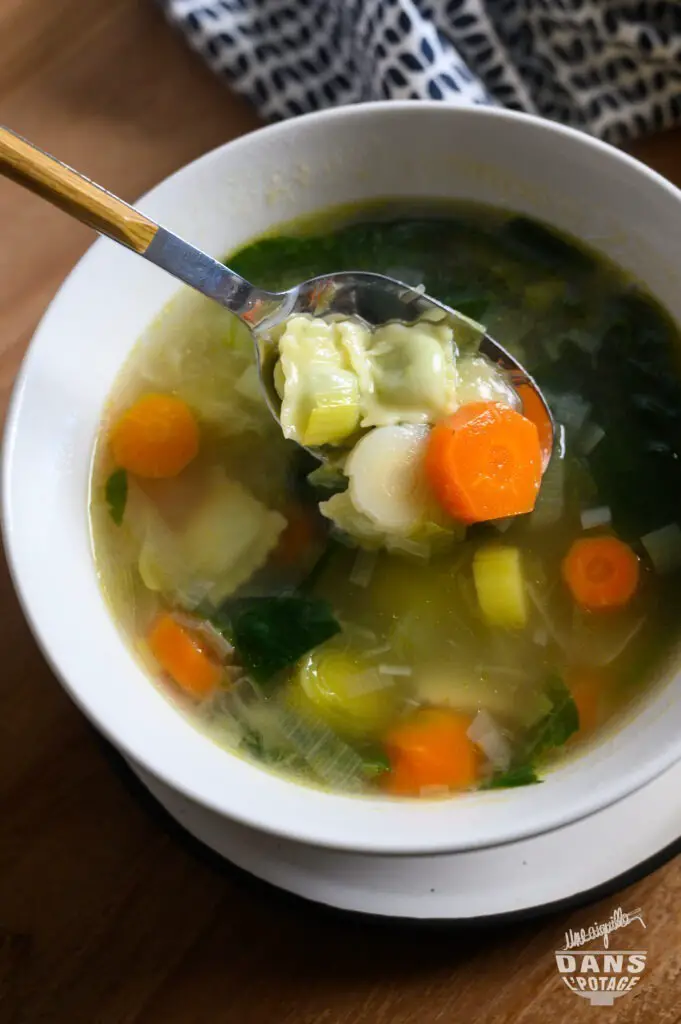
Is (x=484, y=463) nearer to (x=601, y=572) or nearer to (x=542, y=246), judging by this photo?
(x=601, y=572)

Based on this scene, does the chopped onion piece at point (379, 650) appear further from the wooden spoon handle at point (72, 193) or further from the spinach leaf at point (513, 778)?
the wooden spoon handle at point (72, 193)

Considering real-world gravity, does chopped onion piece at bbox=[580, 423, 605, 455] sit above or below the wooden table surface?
above

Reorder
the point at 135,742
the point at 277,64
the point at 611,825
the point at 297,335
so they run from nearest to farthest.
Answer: the point at 135,742 < the point at 611,825 < the point at 297,335 < the point at 277,64

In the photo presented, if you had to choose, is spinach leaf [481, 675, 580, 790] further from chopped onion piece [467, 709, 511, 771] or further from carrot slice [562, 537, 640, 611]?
carrot slice [562, 537, 640, 611]

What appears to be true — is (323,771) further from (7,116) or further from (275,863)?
(7,116)

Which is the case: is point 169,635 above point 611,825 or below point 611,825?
above

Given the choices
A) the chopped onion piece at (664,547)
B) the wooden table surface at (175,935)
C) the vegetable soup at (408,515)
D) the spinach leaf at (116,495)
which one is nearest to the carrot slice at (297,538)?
the vegetable soup at (408,515)

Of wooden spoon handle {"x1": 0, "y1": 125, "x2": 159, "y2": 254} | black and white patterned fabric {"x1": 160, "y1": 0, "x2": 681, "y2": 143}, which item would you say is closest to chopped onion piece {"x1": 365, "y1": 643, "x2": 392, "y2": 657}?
wooden spoon handle {"x1": 0, "y1": 125, "x2": 159, "y2": 254}

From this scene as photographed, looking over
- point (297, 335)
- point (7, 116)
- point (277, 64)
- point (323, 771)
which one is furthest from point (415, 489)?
point (7, 116)
